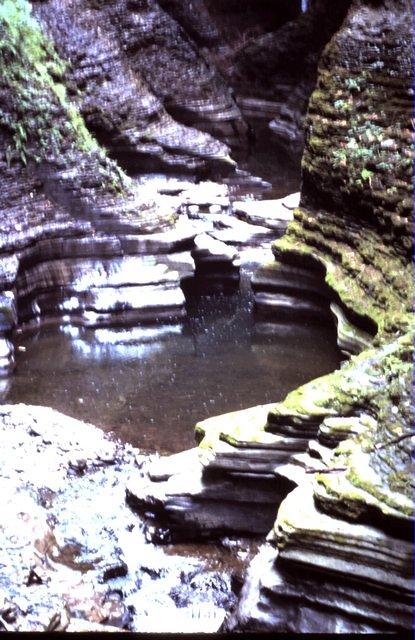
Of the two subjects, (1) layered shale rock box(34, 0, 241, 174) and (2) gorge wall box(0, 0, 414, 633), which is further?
(1) layered shale rock box(34, 0, 241, 174)

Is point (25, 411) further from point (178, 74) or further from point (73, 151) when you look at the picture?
point (178, 74)

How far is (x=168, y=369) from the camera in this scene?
1070 cm

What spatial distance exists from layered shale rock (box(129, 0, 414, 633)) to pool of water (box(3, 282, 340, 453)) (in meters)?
0.77

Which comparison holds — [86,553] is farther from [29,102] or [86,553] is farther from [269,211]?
[269,211]

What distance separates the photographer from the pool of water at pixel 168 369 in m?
9.38

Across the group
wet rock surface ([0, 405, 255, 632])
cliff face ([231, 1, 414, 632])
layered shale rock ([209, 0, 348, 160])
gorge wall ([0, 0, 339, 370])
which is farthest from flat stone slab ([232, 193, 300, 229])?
wet rock surface ([0, 405, 255, 632])

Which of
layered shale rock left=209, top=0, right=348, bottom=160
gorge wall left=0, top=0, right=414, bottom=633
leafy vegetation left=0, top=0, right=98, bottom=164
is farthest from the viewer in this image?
layered shale rock left=209, top=0, right=348, bottom=160

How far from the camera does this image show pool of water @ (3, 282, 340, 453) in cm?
938

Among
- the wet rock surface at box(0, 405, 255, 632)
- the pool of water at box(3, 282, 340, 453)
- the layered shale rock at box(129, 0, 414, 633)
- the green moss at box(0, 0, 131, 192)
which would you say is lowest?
the pool of water at box(3, 282, 340, 453)

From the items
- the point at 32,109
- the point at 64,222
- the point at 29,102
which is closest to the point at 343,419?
the point at 64,222

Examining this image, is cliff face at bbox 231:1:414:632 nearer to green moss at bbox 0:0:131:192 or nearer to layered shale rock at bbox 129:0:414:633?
layered shale rock at bbox 129:0:414:633

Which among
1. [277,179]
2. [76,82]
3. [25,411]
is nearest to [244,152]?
[277,179]

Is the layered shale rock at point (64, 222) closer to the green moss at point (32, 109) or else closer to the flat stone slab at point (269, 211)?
the green moss at point (32, 109)

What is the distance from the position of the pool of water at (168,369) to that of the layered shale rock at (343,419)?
2.52 feet
